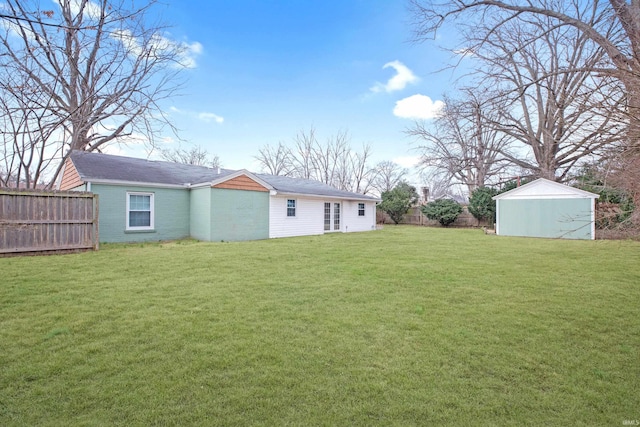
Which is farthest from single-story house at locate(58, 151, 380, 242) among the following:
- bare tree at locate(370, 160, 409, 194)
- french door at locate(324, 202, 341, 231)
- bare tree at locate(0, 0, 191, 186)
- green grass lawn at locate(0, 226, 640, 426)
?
bare tree at locate(370, 160, 409, 194)

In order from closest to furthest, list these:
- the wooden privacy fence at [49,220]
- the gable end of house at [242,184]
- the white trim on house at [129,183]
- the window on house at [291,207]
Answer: the wooden privacy fence at [49,220]
the white trim on house at [129,183]
the gable end of house at [242,184]
the window on house at [291,207]

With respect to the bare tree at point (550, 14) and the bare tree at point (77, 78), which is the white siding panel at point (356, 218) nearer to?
the bare tree at point (550, 14)

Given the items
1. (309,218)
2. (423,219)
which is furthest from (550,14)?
(423,219)

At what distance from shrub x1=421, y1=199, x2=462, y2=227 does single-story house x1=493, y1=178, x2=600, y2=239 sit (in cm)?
593

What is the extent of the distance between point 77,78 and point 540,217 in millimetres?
18295

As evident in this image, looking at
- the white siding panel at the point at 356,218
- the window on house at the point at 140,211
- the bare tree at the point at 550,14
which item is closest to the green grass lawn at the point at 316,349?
the bare tree at the point at 550,14

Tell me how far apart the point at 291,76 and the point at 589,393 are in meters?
16.2

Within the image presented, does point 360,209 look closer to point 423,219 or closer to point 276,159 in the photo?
point 423,219

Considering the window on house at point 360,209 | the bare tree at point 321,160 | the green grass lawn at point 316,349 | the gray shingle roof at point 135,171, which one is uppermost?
the bare tree at point 321,160

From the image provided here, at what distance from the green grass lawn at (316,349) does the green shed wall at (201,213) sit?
5969 millimetres

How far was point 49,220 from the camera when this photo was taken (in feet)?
28.0

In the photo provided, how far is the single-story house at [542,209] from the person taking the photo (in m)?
14.4

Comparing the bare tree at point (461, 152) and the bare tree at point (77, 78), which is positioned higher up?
the bare tree at point (461, 152)

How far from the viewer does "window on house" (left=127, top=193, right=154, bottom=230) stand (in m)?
11.5
